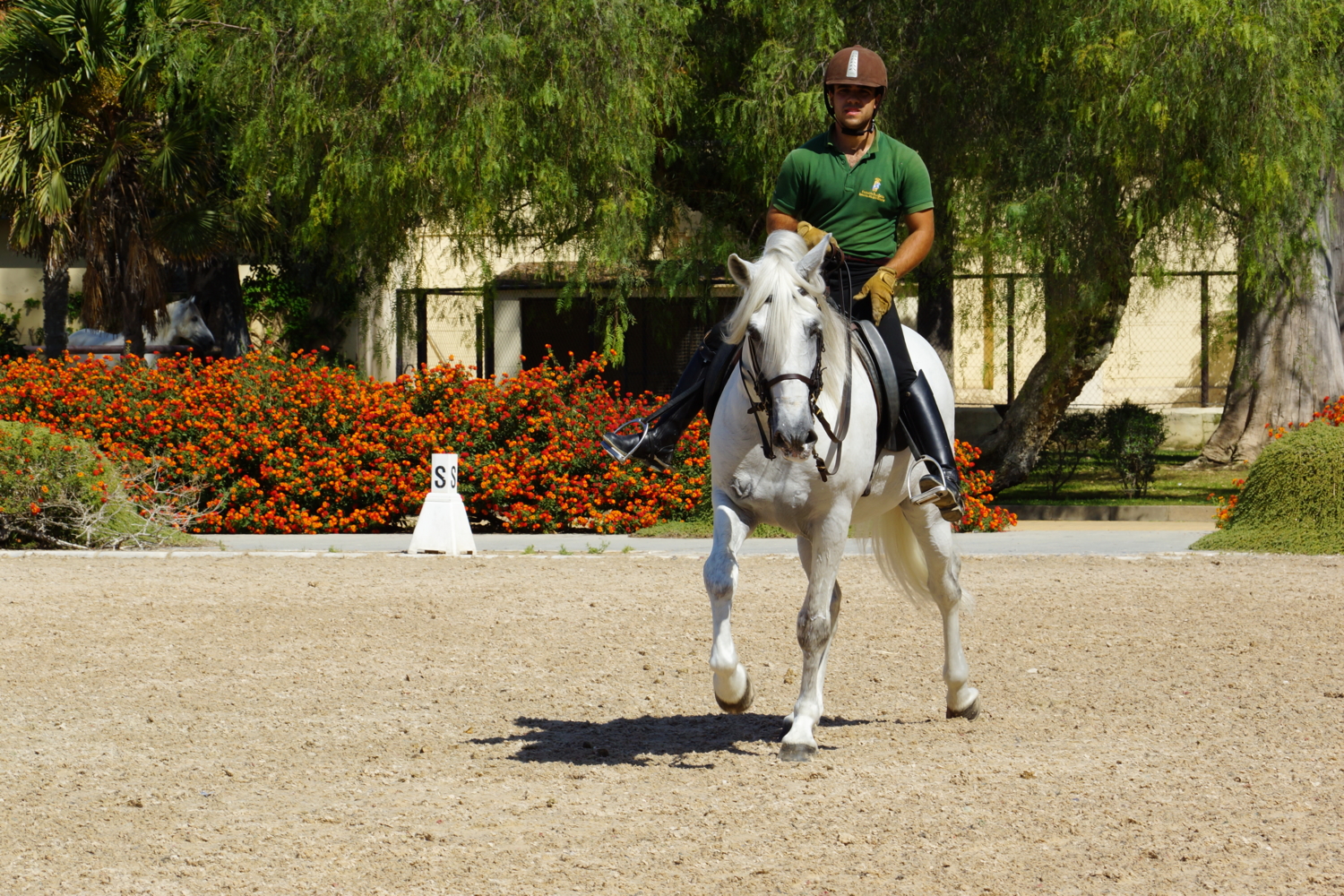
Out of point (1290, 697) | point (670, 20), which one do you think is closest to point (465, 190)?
point (670, 20)

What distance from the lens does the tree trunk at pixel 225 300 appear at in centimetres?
2455

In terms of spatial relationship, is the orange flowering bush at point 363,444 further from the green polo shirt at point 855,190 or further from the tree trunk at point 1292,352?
the tree trunk at point 1292,352

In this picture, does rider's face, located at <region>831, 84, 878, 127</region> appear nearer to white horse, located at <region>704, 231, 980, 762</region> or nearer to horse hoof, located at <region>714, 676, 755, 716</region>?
white horse, located at <region>704, 231, 980, 762</region>

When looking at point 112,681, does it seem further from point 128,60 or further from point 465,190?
point 128,60

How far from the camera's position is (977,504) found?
604 inches

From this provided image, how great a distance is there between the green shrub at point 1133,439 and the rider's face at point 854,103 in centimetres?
1369

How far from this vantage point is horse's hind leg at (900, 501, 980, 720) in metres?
6.92

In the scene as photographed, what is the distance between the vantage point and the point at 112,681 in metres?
7.96

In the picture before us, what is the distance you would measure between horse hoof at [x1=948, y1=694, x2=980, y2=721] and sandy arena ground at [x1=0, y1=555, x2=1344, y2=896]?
0.31 ft

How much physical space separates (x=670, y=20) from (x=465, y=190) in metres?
2.85

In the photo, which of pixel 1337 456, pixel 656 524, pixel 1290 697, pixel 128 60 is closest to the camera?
pixel 1290 697

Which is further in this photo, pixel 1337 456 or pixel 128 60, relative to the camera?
pixel 128 60

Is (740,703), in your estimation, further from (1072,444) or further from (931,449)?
(1072,444)

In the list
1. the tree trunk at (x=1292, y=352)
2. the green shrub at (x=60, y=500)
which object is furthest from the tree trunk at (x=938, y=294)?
the green shrub at (x=60, y=500)
